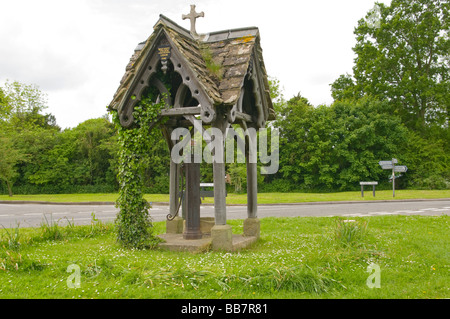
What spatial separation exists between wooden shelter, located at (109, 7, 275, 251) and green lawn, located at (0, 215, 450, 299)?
1.70m

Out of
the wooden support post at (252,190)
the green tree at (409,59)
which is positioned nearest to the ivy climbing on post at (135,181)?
the wooden support post at (252,190)

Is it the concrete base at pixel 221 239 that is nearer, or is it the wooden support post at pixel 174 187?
the concrete base at pixel 221 239

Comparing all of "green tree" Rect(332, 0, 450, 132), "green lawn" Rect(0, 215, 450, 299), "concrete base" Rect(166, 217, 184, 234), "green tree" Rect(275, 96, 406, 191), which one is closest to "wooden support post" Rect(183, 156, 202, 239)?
"concrete base" Rect(166, 217, 184, 234)

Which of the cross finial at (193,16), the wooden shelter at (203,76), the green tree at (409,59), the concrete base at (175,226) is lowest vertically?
the concrete base at (175,226)

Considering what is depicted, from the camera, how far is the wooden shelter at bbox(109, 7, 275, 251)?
765 centimetres

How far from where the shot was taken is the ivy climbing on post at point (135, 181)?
7.86 m

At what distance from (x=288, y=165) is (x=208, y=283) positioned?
121ft

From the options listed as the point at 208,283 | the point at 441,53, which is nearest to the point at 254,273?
the point at 208,283

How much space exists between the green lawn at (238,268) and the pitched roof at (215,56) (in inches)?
120

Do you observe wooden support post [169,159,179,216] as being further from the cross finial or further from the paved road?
the paved road

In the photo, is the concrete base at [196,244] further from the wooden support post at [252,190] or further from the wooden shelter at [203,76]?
the wooden support post at [252,190]

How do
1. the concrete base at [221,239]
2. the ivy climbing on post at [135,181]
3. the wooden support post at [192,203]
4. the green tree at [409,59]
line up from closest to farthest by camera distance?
the concrete base at [221,239]
the ivy climbing on post at [135,181]
the wooden support post at [192,203]
the green tree at [409,59]

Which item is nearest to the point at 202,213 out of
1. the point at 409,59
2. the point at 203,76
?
the point at 203,76
